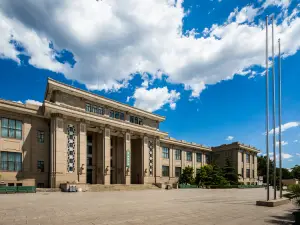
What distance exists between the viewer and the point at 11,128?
32812 millimetres

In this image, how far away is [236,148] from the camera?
218 feet

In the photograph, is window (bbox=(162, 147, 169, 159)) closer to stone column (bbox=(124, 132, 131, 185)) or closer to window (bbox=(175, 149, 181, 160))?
window (bbox=(175, 149, 181, 160))

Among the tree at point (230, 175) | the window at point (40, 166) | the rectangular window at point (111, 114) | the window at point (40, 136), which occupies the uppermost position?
the rectangular window at point (111, 114)

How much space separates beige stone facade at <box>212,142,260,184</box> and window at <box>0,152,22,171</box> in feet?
165

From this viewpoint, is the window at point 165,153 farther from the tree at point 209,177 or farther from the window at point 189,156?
the tree at point 209,177

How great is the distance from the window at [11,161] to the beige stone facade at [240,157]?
5015 cm

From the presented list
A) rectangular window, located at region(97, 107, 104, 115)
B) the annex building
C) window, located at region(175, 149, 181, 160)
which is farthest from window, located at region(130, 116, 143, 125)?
window, located at region(175, 149, 181, 160)

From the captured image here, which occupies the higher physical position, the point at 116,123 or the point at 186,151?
the point at 116,123

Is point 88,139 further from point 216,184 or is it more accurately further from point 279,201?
point 279,201

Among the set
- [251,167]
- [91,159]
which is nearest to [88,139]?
[91,159]

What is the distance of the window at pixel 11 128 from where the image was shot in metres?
32.1

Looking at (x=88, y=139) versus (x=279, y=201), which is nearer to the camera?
(x=279, y=201)

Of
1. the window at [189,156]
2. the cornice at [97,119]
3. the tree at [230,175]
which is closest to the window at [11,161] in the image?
the cornice at [97,119]

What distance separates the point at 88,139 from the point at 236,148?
40.1m
